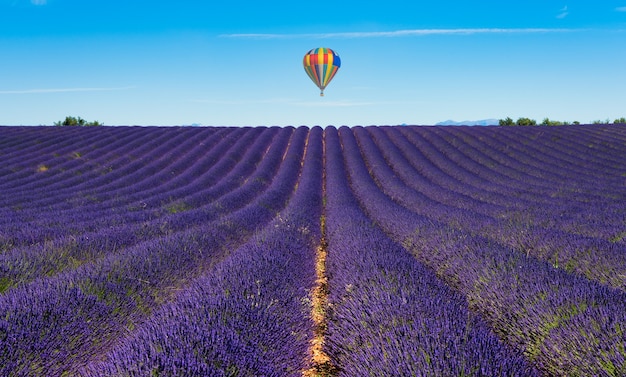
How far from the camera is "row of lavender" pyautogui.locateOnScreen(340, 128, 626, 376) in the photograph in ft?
8.64

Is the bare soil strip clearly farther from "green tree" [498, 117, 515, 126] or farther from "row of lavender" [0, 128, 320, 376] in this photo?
"green tree" [498, 117, 515, 126]

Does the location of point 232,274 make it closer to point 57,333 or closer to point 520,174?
point 57,333

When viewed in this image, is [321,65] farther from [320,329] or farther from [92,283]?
[92,283]

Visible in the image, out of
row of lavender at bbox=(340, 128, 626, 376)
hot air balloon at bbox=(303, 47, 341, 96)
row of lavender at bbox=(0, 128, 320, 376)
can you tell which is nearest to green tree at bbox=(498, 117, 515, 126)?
hot air balloon at bbox=(303, 47, 341, 96)

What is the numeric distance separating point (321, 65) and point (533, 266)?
83.1ft

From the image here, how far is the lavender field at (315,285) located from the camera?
2357mm

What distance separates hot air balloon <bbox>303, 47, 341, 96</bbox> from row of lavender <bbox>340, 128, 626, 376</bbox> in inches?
695

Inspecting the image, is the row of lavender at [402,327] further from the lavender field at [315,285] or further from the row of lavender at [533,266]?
the row of lavender at [533,266]

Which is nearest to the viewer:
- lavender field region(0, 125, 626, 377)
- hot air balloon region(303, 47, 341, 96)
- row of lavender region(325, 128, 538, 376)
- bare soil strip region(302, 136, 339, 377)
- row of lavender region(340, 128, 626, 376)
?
row of lavender region(325, 128, 538, 376)

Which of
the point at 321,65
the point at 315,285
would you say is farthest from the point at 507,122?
the point at 315,285

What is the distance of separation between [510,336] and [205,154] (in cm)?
1768

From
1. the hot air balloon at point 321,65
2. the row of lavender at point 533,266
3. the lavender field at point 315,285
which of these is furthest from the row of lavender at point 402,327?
the hot air balloon at point 321,65

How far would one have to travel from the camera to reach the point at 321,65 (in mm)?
27562

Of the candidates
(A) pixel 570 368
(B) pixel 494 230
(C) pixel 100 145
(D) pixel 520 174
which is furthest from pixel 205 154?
(A) pixel 570 368
